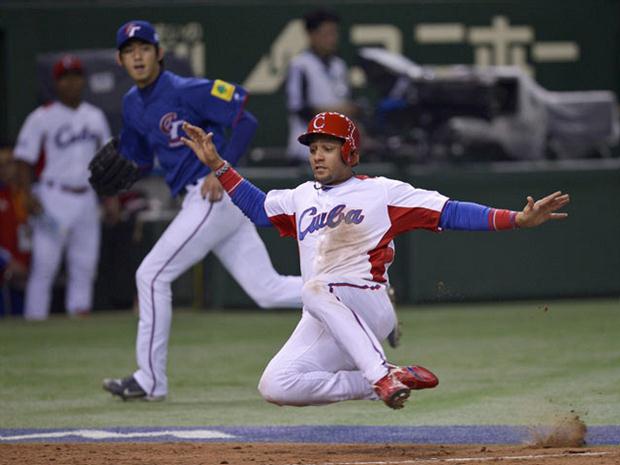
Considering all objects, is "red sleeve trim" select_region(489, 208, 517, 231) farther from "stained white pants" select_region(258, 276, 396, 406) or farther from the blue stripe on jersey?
"stained white pants" select_region(258, 276, 396, 406)

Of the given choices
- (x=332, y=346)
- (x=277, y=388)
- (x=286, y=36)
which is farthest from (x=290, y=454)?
(x=286, y=36)

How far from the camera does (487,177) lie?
14.3 meters

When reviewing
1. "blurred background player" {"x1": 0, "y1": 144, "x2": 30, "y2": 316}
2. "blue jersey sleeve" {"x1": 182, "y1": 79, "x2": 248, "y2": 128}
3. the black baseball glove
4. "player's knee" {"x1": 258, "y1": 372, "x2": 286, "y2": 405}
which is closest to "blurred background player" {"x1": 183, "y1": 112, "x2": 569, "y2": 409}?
"player's knee" {"x1": 258, "y1": 372, "x2": 286, "y2": 405}

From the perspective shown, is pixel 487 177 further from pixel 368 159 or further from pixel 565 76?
pixel 565 76

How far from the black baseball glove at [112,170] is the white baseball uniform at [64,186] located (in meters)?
4.71

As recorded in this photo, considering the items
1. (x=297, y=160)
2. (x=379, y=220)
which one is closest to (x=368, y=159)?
(x=297, y=160)

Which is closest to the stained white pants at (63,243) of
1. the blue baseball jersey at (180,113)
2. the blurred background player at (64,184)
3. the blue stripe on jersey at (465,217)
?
the blurred background player at (64,184)

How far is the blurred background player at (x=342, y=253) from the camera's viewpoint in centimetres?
667

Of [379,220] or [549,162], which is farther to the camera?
[549,162]

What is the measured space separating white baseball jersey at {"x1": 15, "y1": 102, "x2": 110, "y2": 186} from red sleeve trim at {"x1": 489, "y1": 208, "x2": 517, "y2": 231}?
7899 millimetres

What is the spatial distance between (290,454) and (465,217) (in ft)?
4.45

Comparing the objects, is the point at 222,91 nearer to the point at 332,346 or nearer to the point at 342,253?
the point at 342,253

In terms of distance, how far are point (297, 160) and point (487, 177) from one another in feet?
6.31

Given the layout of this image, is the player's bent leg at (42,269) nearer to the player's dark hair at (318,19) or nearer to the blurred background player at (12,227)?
the blurred background player at (12,227)
